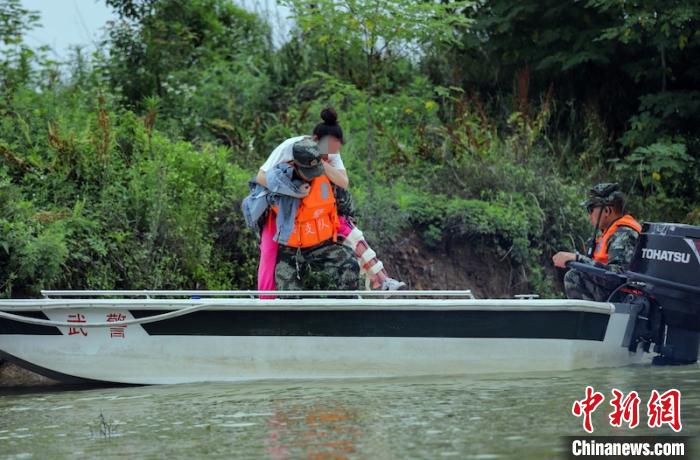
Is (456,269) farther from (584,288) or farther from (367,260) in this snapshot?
(367,260)

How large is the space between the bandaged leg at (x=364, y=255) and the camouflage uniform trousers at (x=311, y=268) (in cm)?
12

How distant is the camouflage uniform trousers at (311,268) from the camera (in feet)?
27.8

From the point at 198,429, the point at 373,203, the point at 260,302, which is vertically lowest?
the point at 198,429

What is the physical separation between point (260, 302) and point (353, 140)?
522cm

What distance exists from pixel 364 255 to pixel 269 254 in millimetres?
751

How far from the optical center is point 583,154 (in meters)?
14.0

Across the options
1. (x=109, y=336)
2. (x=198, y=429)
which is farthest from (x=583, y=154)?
(x=198, y=429)

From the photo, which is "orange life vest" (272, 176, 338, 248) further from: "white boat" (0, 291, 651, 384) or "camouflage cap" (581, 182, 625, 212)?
"camouflage cap" (581, 182, 625, 212)

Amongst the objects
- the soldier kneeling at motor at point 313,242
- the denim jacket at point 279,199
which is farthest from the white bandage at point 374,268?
the denim jacket at point 279,199

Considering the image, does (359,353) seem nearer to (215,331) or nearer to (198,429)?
(215,331)

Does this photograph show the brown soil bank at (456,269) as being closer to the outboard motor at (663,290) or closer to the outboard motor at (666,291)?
the outboard motor at (663,290)

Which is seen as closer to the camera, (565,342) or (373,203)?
(565,342)

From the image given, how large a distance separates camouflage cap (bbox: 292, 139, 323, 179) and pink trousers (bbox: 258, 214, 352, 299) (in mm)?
482

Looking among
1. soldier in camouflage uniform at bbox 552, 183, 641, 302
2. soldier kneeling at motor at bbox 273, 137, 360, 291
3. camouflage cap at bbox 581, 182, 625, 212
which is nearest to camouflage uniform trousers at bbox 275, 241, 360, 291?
soldier kneeling at motor at bbox 273, 137, 360, 291
